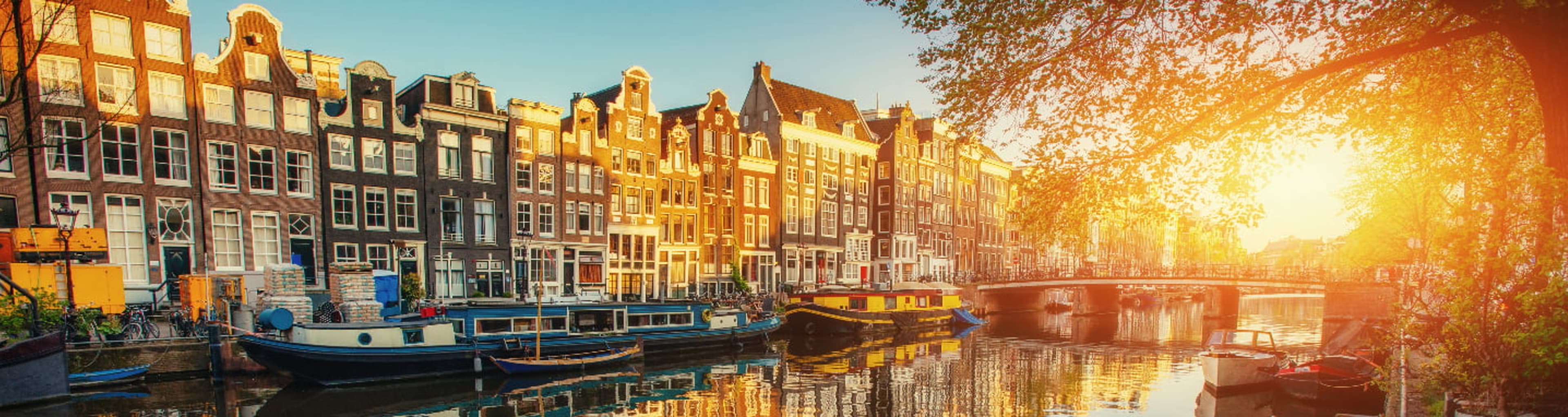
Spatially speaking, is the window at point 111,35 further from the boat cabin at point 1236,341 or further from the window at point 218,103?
the boat cabin at point 1236,341

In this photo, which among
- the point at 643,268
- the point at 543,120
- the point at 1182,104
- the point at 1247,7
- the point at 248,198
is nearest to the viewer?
the point at 1247,7

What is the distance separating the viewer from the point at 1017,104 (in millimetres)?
12352

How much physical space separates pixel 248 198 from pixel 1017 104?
3539 centimetres

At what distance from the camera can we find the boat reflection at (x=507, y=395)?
23.8 metres

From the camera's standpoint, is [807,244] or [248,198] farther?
[807,244]

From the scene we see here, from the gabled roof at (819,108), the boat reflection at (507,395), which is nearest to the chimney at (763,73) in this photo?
the gabled roof at (819,108)

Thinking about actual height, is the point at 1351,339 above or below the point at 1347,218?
below

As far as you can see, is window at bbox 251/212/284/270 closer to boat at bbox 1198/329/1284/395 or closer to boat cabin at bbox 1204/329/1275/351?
boat at bbox 1198/329/1284/395

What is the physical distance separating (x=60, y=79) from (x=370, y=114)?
37.5ft

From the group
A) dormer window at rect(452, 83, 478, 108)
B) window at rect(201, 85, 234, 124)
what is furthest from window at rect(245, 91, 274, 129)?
dormer window at rect(452, 83, 478, 108)

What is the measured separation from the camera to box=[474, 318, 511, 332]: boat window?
30.8 meters

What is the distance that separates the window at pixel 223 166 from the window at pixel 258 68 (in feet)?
9.85

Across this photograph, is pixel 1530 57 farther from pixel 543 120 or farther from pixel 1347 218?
pixel 543 120

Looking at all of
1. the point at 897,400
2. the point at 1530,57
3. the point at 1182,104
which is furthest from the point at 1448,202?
the point at 897,400
